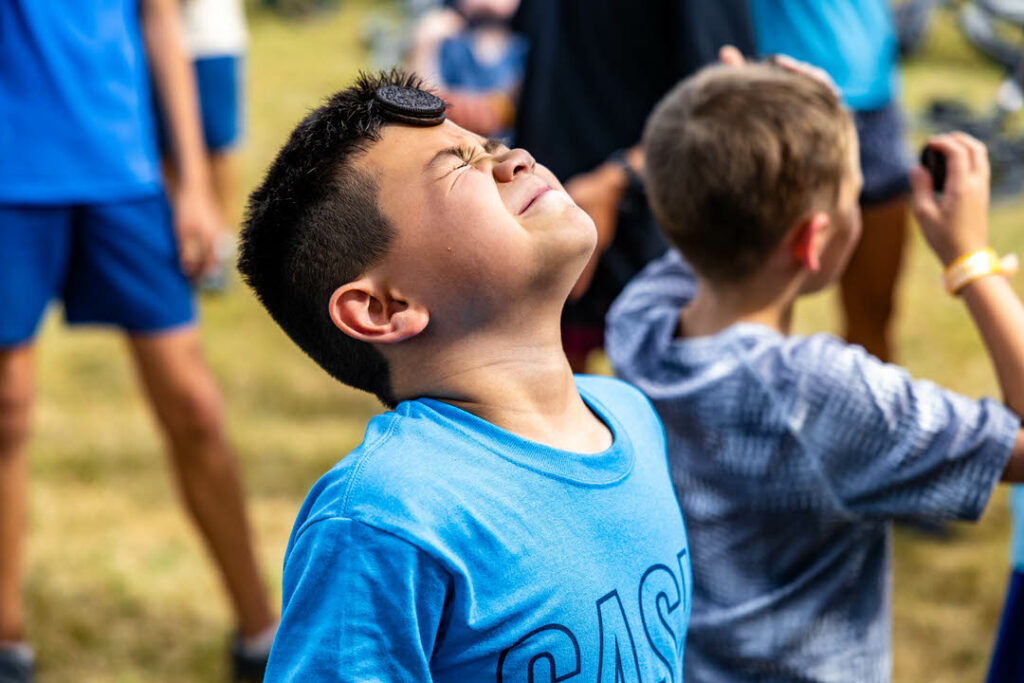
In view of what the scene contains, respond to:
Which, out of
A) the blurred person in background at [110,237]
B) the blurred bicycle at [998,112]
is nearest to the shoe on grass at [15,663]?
the blurred person in background at [110,237]

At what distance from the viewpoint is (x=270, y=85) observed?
9.33 metres

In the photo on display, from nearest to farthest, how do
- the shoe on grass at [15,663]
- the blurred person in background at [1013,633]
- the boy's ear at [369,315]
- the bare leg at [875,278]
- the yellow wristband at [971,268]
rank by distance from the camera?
1. the boy's ear at [369,315]
2. the yellow wristband at [971,268]
3. the blurred person in background at [1013,633]
4. the shoe on grass at [15,663]
5. the bare leg at [875,278]

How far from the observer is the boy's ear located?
1.22 m

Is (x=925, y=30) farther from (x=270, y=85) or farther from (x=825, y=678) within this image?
(x=825, y=678)

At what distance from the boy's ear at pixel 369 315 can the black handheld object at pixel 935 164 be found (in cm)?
90

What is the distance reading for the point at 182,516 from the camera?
3689 mm

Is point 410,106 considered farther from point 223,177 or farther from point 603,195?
point 223,177

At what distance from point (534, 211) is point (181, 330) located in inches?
63.3

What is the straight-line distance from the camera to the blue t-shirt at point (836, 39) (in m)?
2.77

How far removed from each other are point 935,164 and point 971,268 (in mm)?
184

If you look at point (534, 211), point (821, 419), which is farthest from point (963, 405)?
point (534, 211)

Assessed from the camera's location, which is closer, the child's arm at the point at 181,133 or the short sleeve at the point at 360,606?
the short sleeve at the point at 360,606

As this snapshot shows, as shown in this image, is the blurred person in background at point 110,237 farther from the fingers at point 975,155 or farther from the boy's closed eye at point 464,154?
the fingers at point 975,155

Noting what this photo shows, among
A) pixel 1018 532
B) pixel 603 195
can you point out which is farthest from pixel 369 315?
pixel 603 195
